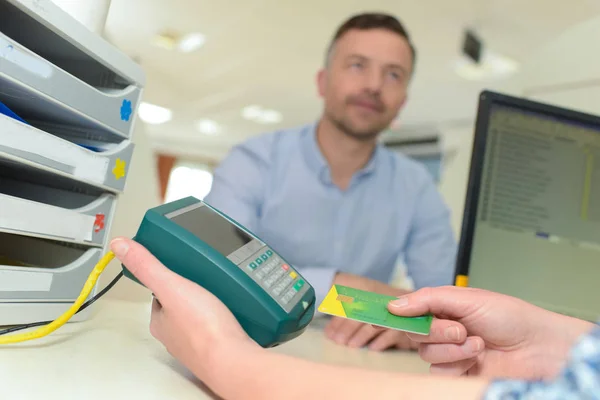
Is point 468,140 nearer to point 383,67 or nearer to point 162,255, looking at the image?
point 383,67

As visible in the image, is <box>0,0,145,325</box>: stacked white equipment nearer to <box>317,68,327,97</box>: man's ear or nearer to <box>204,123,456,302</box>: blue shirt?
<box>204,123,456,302</box>: blue shirt

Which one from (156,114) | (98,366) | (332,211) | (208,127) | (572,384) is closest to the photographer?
(572,384)

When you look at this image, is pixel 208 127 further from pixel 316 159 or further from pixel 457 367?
pixel 457 367

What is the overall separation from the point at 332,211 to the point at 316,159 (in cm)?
14

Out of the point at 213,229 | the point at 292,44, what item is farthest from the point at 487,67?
the point at 213,229

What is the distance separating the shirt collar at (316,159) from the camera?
118 centimetres

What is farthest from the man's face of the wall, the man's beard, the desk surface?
the desk surface

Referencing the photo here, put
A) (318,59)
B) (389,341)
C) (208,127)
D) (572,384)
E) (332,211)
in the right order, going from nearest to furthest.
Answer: (572,384) < (389,341) < (332,211) < (318,59) < (208,127)

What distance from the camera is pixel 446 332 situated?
46 cm

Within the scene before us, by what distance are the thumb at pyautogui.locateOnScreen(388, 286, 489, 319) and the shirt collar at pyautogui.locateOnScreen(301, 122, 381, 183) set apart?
0.71m

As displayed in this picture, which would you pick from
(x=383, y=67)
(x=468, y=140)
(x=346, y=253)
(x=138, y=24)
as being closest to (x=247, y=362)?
(x=346, y=253)

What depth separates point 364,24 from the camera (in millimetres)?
1220

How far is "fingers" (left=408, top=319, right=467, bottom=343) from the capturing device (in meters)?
0.46

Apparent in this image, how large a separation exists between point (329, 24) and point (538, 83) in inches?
67.5
